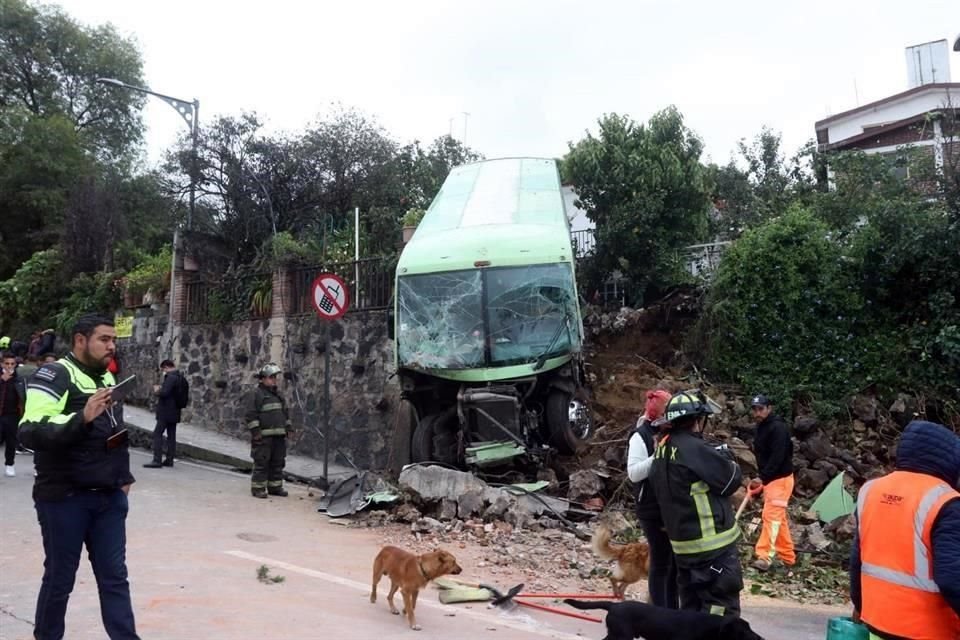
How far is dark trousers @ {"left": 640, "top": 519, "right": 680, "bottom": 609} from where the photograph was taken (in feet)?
16.7

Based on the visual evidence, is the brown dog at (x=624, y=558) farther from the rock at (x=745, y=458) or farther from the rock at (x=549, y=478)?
the rock at (x=745, y=458)

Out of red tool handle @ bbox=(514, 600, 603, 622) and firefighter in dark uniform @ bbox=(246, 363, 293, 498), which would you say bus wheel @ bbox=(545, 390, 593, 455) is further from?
red tool handle @ bbox=(514, 600, 603, 622)

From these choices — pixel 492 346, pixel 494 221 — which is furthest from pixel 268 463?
pixel 494 221

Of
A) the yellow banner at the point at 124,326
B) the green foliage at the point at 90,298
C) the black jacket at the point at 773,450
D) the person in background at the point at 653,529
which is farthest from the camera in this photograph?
the green foliage at the point at 90,298

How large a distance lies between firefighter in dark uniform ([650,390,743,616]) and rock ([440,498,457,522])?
15.4ft

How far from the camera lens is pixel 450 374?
960 cm

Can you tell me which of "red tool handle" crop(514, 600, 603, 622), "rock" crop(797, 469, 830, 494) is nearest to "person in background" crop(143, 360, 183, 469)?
"red tool handle" crop(514, 600, 603, 622)

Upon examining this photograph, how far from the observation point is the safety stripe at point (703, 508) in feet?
13.1

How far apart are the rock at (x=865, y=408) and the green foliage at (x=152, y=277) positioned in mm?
13118

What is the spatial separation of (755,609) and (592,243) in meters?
10.2

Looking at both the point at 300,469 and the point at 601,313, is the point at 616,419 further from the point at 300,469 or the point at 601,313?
the point at 300,469

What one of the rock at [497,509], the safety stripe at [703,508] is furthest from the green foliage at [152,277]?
the safety stripe at [703,508]

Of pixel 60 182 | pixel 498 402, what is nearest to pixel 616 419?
pixel 498 402

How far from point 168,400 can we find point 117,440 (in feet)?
27.4
